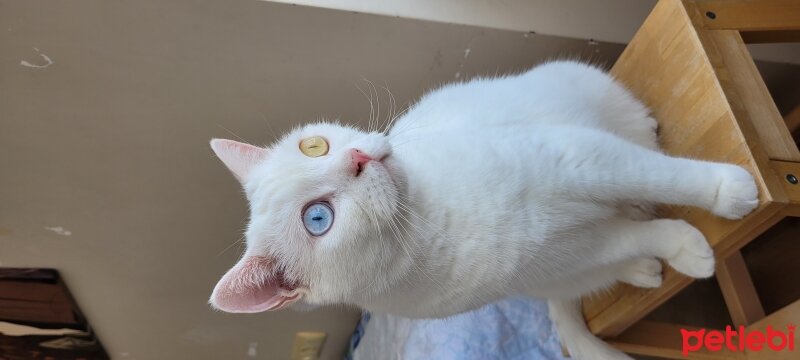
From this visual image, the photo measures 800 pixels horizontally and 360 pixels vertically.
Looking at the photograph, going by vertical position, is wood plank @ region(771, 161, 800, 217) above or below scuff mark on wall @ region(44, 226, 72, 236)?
below

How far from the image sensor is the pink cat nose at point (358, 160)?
0.65m

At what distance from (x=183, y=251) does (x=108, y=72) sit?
558 mm

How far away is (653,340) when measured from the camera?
3.41 ft

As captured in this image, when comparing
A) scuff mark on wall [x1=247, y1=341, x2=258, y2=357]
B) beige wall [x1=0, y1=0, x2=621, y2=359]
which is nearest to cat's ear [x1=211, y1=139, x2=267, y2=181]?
beige wall [x1=0, y1=0, x2=621, y2=359]

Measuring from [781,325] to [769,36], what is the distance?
44 centimetres

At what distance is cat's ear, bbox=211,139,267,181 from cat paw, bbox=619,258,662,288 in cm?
56

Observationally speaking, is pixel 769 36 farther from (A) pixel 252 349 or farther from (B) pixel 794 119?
(A) pixel 252 349

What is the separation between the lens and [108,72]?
1.05 metres

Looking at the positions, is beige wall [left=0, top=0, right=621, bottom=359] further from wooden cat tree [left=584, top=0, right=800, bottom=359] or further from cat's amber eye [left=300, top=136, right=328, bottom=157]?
cat's amber eye [left=300, top=136, right=328, bottom=157]

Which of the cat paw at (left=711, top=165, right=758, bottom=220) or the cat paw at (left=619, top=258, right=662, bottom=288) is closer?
the cat paw at (left=711, top=165, right=758, bottom=220)

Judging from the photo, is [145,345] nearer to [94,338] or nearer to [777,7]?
[94,338]

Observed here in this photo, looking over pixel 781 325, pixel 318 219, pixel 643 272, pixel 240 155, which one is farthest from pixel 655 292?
pixel 240 155

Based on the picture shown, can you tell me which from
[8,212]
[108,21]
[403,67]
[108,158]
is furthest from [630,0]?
[8,212]

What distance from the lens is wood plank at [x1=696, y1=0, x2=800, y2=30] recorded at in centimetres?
87
